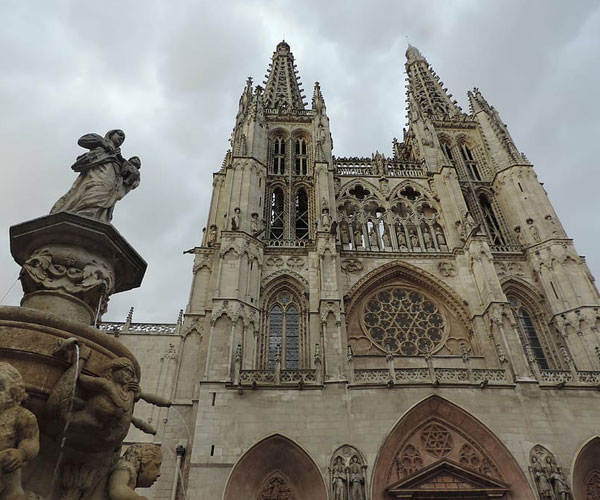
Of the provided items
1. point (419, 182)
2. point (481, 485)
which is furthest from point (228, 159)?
point (481, 485)

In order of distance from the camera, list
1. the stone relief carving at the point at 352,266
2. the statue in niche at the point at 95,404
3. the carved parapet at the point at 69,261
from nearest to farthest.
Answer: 1. the statue in niche at the point at 95,404
2. the carved parapet at the point at 69,261
3. the stone relief carving at the point at 352,266

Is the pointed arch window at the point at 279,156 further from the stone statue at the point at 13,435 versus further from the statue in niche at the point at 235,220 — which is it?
the stone statue at the point at 13,435

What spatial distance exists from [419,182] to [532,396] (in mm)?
11679

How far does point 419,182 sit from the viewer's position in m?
21.7

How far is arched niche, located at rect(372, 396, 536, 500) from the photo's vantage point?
38.4ft

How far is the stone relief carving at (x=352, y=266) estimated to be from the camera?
17656 mm

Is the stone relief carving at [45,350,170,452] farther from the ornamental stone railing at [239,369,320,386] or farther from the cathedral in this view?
the ornamental stone railing at [239,369,320,386]

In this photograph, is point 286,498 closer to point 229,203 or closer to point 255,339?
point 255,339

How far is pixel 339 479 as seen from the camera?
36.5ft

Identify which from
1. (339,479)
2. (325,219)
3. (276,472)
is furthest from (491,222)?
(276,472)

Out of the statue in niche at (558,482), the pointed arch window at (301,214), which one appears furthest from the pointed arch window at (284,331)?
the statue in niche at (558,482)

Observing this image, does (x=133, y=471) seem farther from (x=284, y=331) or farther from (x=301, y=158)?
(x=301, y=158)

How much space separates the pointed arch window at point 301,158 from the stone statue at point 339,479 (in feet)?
47.3

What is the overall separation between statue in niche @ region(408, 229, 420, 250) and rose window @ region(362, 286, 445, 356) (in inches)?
86.2
